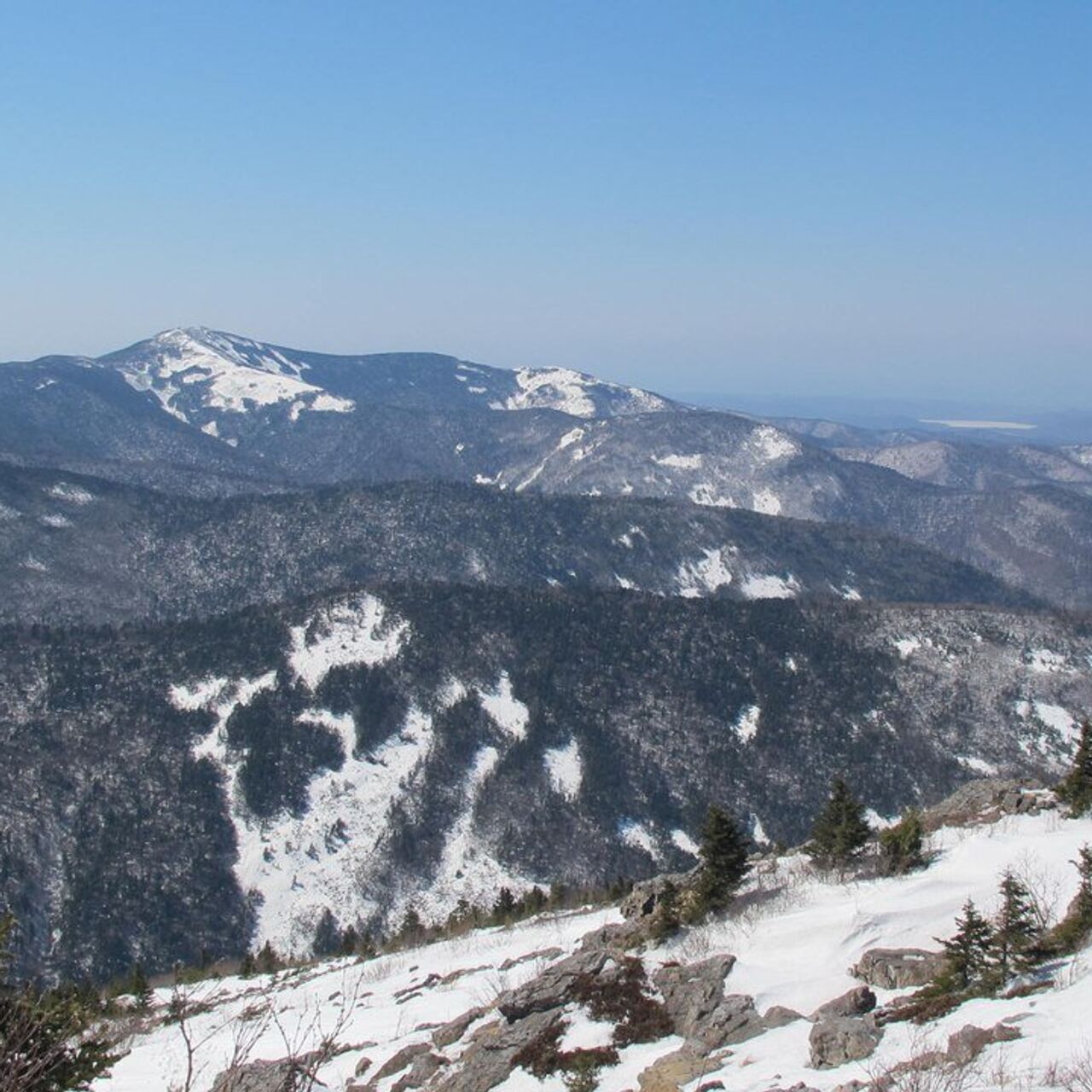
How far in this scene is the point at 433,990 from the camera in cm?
4191

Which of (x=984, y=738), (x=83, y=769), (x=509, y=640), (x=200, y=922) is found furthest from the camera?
(x=509, y=640)

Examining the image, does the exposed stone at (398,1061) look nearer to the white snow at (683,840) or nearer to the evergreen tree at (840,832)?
the evergreen tree at (840,832)

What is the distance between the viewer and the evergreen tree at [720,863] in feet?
124

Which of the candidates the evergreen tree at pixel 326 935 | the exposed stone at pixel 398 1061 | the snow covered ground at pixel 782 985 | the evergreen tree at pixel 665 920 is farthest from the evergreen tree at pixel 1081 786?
the evergreen tree at pixel 326 935

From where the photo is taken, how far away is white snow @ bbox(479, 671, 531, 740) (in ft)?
584

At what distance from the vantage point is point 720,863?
38219 mm

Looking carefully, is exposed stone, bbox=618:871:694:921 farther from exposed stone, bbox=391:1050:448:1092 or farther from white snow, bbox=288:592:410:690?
white snow, bbox=288:592:410:690

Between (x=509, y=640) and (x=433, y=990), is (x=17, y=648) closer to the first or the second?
(x=509, y=640)

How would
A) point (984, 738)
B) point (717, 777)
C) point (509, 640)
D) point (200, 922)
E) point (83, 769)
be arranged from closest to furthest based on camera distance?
point (200, 922)
point (83, 769)
point (717, 777)
point (984, 738)
point (509, 640)

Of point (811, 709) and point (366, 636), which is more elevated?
point (366, 636)

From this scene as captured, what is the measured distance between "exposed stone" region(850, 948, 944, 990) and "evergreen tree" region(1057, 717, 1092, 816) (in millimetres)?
16864

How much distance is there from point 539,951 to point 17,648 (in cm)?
16650

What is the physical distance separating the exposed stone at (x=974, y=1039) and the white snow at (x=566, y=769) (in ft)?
481

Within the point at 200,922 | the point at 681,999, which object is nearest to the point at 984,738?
the point at 200,922
